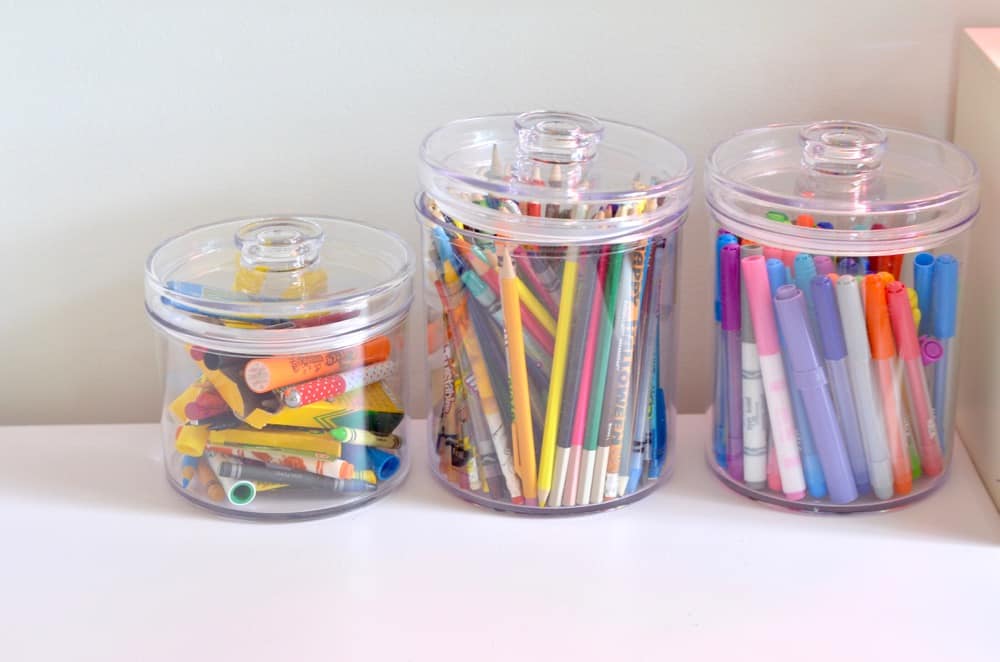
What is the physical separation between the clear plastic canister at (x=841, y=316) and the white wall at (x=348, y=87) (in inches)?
3.6

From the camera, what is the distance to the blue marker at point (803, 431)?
0.74 metres

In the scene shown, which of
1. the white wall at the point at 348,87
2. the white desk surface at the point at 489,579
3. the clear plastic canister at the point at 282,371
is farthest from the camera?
the white wall at the point at 348,87

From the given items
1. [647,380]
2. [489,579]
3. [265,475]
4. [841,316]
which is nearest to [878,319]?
[841,316]

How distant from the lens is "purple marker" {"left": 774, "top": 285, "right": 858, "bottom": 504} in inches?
29.0

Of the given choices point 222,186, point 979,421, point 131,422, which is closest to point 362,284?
point 222,186

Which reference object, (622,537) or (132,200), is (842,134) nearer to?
(622,537)

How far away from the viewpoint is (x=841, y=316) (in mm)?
737

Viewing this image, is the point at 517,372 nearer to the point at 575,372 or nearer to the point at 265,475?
the point at 575,372

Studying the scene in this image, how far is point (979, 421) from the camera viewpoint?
83cm

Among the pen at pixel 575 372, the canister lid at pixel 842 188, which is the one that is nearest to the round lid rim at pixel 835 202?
the canister lid at pixel 842 188

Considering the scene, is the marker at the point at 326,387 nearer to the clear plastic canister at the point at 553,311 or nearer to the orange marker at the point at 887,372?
the clear plastic canister at the point at 553,311

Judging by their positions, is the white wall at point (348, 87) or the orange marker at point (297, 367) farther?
the white wall at point (348, 87)

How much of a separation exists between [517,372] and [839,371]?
194mm

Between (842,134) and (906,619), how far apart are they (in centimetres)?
30
